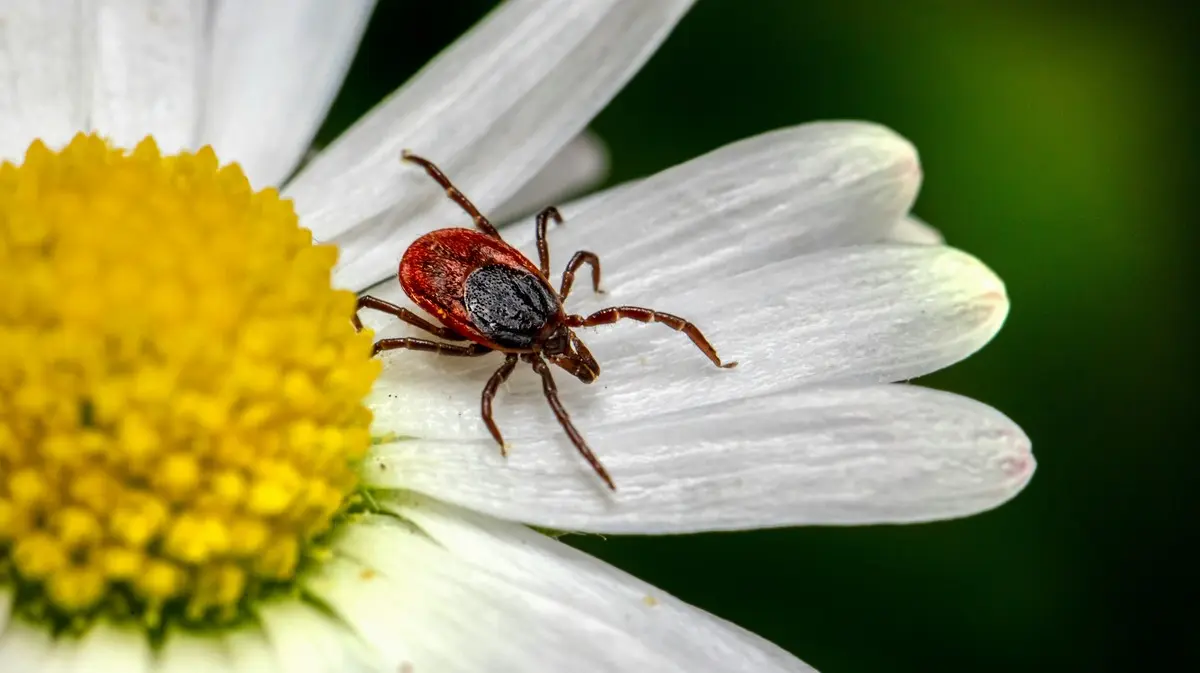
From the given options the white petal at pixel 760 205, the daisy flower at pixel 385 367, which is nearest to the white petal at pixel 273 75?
the daisy flower at pixel 385 367

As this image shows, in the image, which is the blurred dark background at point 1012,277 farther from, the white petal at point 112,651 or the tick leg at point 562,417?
the white petal at point 112,651

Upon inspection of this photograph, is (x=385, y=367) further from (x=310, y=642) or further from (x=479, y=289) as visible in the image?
(x=310, y=642)

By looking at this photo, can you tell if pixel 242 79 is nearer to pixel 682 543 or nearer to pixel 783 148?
pixel 783 148

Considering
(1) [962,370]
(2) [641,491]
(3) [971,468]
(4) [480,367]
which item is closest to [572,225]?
(4) [480,367]

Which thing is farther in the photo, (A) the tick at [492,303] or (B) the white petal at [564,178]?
(B) the white petal at [564,178]

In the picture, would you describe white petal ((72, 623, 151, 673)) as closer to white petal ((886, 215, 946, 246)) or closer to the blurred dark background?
the blurred dark background

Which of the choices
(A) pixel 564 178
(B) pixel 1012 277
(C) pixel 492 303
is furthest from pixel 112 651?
(B) pixel 1012 277
